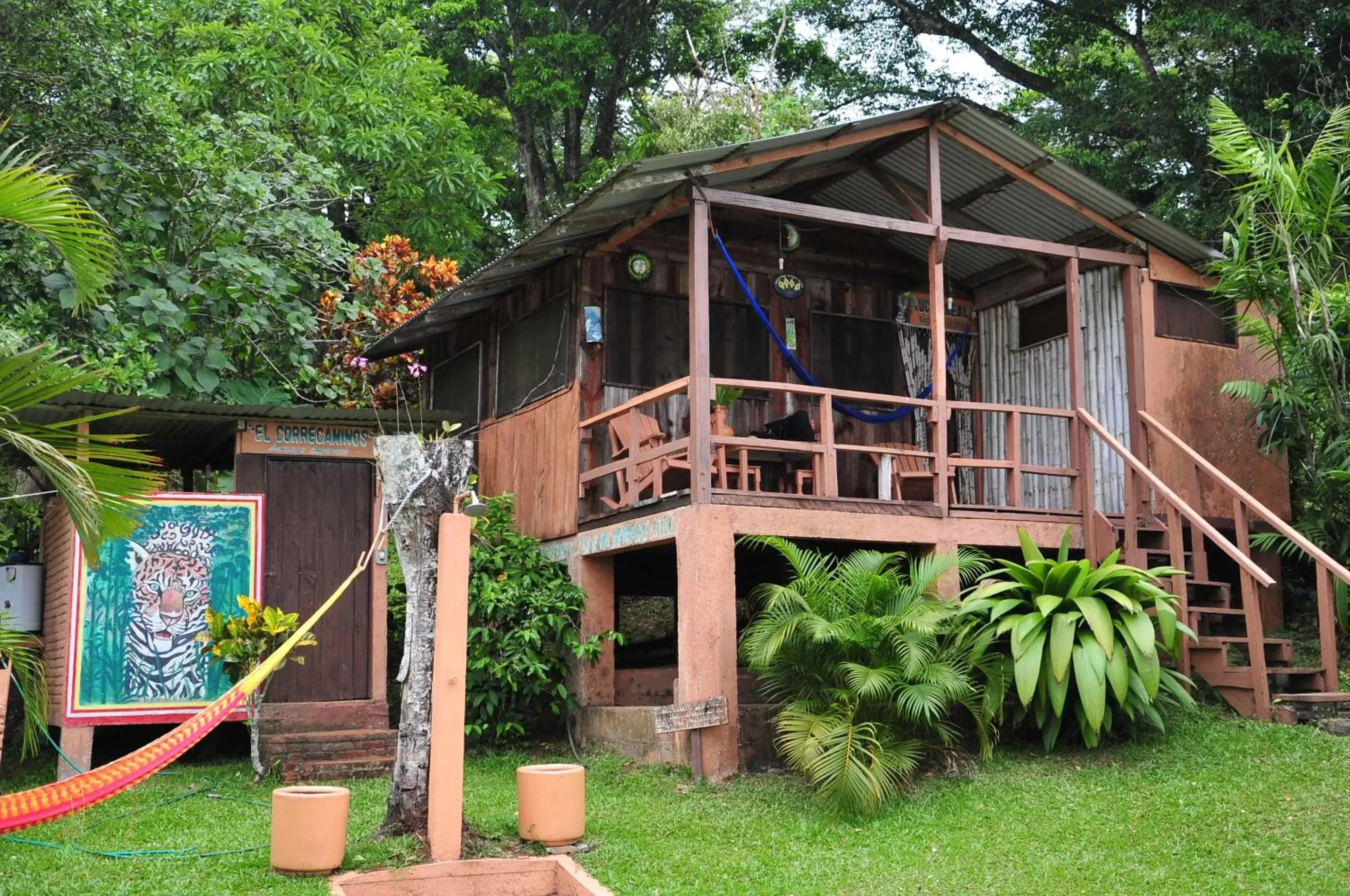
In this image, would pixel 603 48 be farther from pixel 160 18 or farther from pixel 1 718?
pixel 1 718

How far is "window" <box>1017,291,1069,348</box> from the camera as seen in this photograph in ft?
42.1

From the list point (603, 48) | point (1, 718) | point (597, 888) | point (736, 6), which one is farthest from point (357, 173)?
point (597, 888)

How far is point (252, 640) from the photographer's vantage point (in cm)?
977

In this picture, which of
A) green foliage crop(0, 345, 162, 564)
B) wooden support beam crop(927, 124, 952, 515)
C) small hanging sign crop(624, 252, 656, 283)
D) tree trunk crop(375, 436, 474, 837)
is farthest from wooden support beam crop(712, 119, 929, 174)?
green foliage crop(0, 345, 162, 564)

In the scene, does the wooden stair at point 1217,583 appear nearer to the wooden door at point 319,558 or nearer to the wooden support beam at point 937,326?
the wooden support beam at point 937,326

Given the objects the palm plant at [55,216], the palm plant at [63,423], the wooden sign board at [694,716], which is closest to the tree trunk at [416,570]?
the palm plant at [63,423]

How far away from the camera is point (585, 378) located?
1175 centimetres

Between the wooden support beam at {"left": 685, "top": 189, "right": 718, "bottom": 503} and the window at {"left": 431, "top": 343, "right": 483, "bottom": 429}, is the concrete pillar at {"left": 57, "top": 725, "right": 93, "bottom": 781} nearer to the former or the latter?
the wooden support beam at {"left": 685, "top": 189, "right": 718, "bottom": 503}

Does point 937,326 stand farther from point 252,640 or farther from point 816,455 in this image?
point 252,640

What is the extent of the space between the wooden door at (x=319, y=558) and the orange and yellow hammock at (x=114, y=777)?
4.35m

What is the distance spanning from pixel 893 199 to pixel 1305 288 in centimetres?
356

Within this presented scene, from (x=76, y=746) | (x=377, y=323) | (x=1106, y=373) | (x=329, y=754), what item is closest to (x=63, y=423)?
(x=329, y=754)

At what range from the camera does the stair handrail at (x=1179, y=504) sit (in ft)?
30.8

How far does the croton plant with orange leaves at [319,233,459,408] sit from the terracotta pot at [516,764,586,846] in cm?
896
